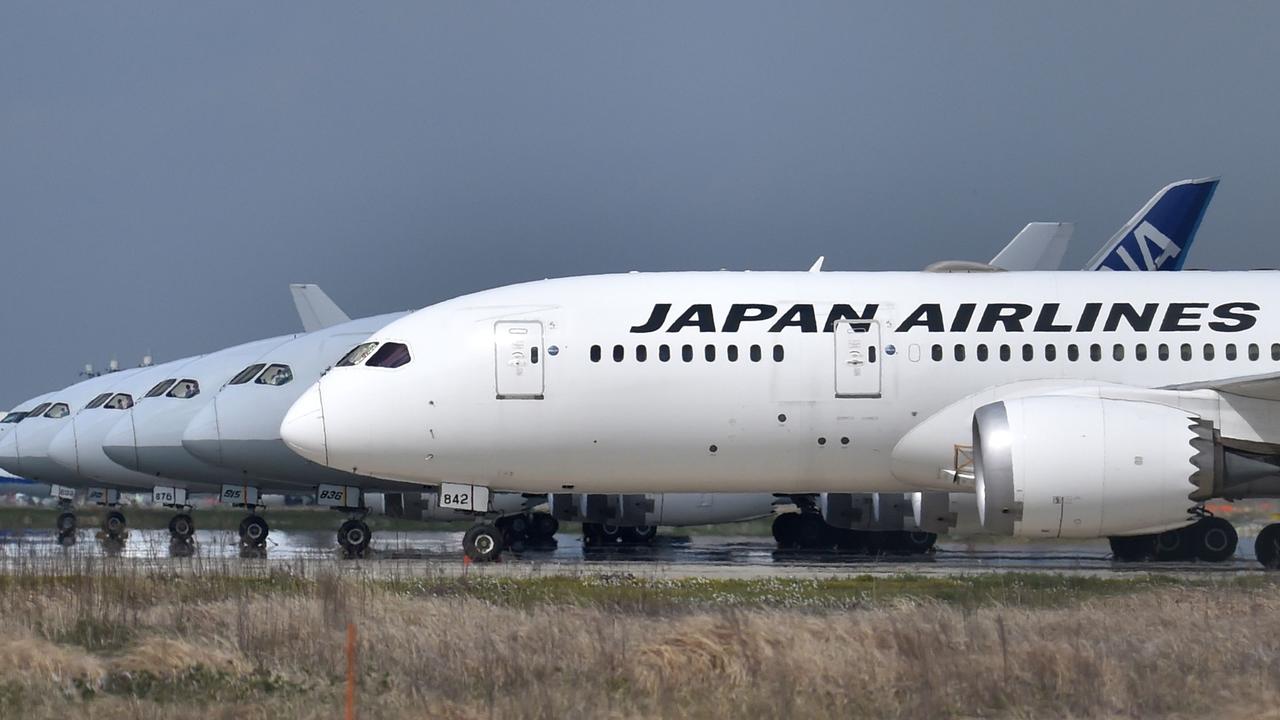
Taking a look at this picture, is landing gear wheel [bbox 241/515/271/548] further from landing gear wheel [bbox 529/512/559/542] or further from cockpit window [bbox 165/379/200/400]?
landing gear wheel [bbox 529/512/559/542]

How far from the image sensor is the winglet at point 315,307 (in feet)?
138

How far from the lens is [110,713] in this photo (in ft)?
36.1

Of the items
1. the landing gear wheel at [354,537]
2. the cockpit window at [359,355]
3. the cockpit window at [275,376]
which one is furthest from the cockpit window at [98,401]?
the cockpit window at [359,355]

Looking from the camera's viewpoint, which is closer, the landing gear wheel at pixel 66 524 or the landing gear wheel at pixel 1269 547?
the landing gear wheel at pixel 1269 547

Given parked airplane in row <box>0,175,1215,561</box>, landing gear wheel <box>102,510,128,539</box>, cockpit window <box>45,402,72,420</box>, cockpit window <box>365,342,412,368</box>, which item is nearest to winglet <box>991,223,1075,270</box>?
parked airplane in row <box>0,175,1215,561</box>

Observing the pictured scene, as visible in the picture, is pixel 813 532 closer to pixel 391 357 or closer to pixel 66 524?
pixel 391 357

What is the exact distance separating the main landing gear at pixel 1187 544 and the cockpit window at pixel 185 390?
1865cm

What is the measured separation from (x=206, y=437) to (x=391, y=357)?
9402 mm

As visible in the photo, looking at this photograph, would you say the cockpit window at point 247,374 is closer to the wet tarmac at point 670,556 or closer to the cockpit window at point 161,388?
the wet tarmac at point 670,556

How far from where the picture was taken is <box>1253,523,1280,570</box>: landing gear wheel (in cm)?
2345

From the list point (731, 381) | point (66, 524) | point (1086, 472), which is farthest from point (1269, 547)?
point (66, 524)

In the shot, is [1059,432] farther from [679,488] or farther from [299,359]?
[299,359]

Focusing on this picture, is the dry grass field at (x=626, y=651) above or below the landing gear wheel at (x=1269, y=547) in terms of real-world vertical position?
below

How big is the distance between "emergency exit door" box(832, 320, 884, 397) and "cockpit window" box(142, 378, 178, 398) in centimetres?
1726
